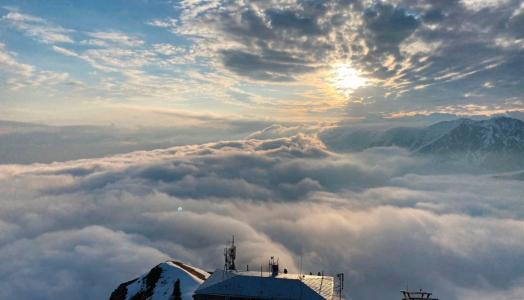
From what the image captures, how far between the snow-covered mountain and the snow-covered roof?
26022mm

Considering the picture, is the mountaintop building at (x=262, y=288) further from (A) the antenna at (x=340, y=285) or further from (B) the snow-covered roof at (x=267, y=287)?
(A) the antenna at (x=340, y=285)

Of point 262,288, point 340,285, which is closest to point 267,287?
point 262,288

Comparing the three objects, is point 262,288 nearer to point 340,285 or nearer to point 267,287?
point 267,287

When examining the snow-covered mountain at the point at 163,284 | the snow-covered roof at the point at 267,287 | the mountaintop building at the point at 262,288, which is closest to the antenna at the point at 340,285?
the mountaintop building at the point at 262,288

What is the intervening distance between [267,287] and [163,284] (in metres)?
48.6

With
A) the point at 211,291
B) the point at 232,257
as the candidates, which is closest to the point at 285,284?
the point at 211,291

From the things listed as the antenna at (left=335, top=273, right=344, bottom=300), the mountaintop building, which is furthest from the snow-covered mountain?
the antenna at (left=335, top=273, right=344, bottom=300)

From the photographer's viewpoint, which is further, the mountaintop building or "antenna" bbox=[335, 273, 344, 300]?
"antenna" bbox=[335, 273, 344, 300]

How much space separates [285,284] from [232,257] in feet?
102

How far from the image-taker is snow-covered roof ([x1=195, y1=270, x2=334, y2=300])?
73875 millimetres

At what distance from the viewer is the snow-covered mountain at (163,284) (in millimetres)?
104312

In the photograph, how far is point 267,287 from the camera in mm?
75125

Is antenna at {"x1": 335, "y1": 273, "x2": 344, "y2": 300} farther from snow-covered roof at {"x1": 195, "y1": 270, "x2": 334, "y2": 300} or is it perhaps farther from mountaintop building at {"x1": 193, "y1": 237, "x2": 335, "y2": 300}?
snow-covered roof at {"x1": 195, "y1": 270, "x2": 334, "y2": 300}

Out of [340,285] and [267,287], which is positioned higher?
[340,285]
